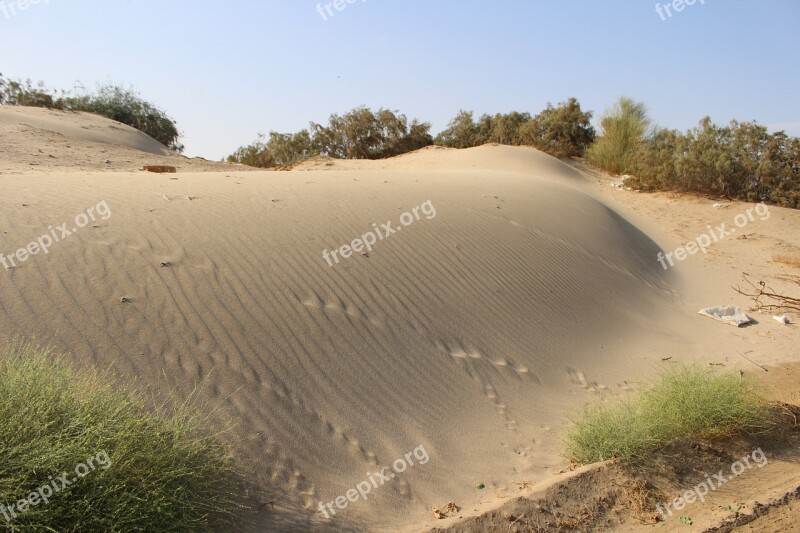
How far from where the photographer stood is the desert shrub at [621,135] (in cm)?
2022

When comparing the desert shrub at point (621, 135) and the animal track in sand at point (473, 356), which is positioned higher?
the desert shrub at point (621, 135)

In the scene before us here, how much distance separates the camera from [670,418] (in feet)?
16.3

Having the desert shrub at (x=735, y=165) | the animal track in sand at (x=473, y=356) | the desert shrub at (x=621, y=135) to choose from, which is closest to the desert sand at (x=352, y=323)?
the animal track in sand at (x=473, y=356)

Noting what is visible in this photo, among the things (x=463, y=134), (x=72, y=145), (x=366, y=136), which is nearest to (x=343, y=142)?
(x=366, y=136)

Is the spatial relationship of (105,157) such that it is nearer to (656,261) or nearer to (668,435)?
(656,261)

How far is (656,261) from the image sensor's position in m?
12.0

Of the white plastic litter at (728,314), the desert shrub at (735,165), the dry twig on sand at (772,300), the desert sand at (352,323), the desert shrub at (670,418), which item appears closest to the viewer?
the desert sand at (352,323)

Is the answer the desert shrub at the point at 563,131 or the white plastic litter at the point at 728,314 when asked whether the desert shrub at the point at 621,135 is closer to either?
the desert shrub at the point at 563,131

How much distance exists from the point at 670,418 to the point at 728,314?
16.6 ft

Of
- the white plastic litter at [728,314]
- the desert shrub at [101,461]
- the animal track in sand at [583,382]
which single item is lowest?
the white plastic litter at [728,314]

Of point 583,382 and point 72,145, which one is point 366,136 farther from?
point 583,382

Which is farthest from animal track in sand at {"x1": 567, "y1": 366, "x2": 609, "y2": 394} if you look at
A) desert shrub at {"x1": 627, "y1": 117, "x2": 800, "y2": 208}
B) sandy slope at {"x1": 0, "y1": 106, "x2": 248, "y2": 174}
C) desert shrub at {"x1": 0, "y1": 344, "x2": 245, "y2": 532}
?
desert shrub at {"x1": 627, "y1": 117, "x2": 800, "y2": 208}

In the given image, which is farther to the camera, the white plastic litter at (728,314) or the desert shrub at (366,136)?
the desert shrub at (366,136)

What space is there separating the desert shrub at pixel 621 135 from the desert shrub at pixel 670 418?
16.0 metres
